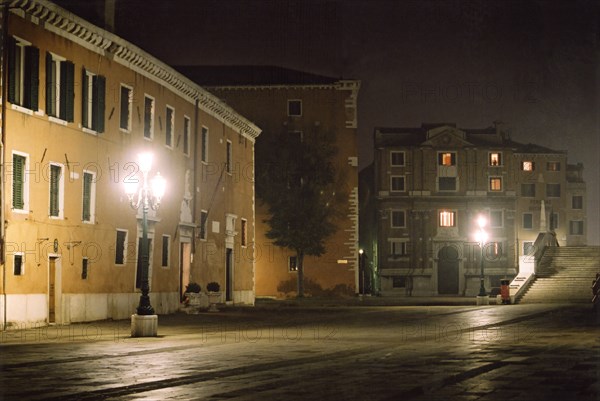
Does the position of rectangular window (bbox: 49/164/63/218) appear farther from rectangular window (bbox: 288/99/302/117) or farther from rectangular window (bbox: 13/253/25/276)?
rectangular window (bbox: 288/99/302/117)

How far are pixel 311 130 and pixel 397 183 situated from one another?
17871 mm

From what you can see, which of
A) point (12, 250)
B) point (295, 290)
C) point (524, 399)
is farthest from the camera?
point (295, 290)

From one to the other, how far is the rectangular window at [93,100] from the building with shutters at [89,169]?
0.15 feet

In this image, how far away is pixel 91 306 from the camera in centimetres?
3144

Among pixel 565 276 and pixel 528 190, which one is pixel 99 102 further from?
pixel 528 190

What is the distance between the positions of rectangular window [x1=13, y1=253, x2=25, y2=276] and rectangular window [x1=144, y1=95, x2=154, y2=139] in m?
10.4

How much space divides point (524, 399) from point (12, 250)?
1800 centimetres

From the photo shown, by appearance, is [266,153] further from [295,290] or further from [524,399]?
[524,399]

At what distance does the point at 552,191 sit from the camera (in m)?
90.4

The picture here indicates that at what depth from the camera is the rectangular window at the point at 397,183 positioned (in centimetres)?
8194

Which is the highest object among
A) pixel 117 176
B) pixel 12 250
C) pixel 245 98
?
pixel 245 98

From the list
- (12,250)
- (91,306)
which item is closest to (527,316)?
(91,306)

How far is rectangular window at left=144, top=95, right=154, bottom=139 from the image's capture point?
36.9 m

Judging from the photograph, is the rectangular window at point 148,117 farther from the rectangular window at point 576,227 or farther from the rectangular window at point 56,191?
the rectangular window at point 576,227
